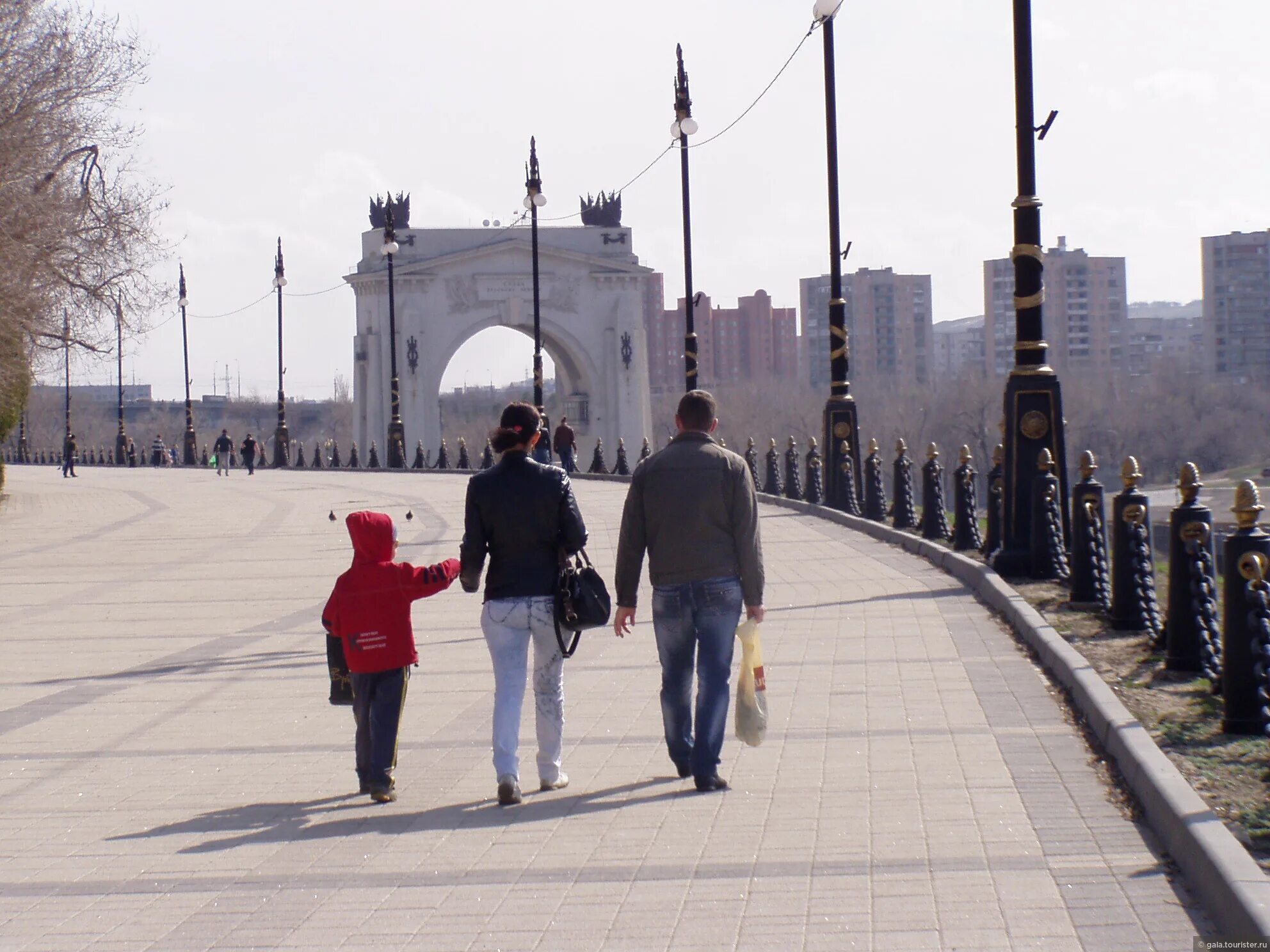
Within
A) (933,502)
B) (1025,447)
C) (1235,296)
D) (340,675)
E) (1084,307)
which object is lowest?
(340,675)

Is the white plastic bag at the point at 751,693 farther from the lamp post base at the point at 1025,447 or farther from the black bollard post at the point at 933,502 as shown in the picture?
the black bollard post at the point at 933,502

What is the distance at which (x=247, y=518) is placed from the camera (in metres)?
25.8

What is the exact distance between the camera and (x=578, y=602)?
6426 millimetres

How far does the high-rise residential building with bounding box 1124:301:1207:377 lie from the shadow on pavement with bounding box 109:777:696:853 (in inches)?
1555

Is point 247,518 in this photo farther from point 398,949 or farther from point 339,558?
point 398,949

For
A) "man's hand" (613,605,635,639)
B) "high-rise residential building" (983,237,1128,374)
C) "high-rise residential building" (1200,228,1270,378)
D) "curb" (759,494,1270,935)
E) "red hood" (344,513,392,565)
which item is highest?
"high-rise residential building" (983,237,1128,374)

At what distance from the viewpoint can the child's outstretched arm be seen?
261 inches

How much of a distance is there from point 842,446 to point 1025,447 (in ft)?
31.8

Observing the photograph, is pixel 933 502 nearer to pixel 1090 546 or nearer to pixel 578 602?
pixel 1090 546

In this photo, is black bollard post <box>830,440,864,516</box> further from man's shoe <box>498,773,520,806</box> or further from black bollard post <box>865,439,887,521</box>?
man's shoe <box>498,773,520,806</box>

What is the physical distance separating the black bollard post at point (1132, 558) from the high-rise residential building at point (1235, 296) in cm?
2354

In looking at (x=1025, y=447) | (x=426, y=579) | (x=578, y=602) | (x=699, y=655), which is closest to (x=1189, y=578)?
(x=699, y=655)

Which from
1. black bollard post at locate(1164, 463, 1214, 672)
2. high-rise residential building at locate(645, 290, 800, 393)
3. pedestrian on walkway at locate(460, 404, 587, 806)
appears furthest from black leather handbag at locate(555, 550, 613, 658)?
high-rise residential building at locate(645, 290, 800, 393)

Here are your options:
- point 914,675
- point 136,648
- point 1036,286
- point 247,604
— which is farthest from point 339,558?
point 914,675
